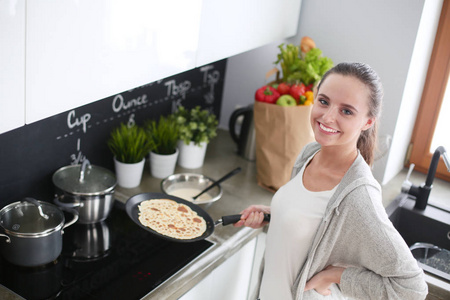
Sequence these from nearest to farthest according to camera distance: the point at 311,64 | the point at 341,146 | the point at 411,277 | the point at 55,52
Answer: the point at 55,52 < the point at 411,277 < the point at 341,146 < the point at 311,64

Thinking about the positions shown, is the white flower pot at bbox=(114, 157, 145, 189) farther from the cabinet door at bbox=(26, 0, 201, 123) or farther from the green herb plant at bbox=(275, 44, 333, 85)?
the green herb plant at bbox=(275, 44, 333, 85)

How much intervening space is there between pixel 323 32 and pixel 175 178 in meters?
0.87

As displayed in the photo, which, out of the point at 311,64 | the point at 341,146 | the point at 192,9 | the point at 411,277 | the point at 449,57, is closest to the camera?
the point at 411,277

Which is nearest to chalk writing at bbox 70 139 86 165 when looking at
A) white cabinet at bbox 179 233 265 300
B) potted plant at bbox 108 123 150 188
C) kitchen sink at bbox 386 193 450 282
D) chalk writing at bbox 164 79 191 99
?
potted plant at bbox 108 123 150 188

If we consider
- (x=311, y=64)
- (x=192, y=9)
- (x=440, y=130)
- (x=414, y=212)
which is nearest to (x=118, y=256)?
(x=192, y=9)

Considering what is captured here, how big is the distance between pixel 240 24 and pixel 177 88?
1.84 feet

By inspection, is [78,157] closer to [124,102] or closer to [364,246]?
[124,102]

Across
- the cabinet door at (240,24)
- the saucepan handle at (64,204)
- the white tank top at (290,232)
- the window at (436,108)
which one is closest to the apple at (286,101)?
the cabinet door at (240,24)

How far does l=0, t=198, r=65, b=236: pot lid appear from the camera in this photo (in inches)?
62.0

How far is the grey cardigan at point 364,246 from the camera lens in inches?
54.6

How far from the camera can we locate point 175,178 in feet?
7.22

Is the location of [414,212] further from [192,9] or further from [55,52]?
[55,52]

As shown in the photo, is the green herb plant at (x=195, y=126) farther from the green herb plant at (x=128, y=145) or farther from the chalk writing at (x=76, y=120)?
the chalk writing at (x=76, y=120)

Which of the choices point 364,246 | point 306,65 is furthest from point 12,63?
point 306,65
